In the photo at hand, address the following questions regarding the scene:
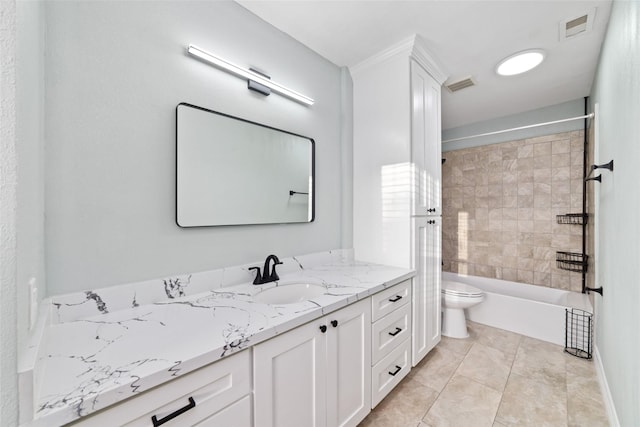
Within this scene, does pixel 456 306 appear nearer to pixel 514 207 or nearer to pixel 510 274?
pixel 510 274

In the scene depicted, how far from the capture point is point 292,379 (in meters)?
1.03

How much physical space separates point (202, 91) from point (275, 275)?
43.2 inches

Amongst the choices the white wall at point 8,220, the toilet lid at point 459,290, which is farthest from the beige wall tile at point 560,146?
the white wall at point 8,220

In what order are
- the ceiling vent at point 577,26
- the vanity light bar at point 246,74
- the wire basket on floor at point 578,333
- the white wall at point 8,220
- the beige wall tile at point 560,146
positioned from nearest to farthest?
the white wall at point 8,220 < the vanity light bar at point 246,74 < the ceiling vent at point 577,26 < the wire basket on floor at point 578,333 < the beige wall tile at point 560,146

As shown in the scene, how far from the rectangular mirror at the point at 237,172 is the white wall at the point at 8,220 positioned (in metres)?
0.78

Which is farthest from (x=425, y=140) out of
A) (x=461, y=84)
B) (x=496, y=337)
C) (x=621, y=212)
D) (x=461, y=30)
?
(x=496, y=337)

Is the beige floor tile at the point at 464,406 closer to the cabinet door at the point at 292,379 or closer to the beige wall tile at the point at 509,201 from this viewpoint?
the cabinet door at the point at 292,379

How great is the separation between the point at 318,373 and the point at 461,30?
7.34 feet

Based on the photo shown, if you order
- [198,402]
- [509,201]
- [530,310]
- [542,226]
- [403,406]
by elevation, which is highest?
[509,201]

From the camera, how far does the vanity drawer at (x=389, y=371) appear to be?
149 cm

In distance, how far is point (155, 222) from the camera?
1196mm

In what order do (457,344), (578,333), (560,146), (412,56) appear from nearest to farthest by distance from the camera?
(412,56) < (578,333) < (457,344) < (560,146)

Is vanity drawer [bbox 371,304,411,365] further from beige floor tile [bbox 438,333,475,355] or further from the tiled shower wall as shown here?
the tiled shower wall

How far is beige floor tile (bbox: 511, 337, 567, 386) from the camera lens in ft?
6.25
